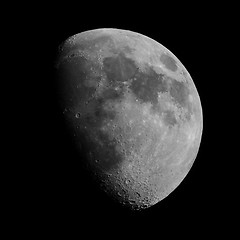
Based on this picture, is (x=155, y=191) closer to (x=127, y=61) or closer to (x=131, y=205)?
(x=131, y=205)

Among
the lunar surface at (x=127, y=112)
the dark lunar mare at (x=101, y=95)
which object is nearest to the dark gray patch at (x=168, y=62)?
the lunar surface at (x=127, y=112)

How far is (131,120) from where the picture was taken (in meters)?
4.75

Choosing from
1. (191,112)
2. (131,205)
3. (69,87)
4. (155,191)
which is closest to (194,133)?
(191,112)

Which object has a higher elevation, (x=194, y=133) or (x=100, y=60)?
(x=100, y=60)

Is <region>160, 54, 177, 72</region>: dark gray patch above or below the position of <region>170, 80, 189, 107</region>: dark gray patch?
above

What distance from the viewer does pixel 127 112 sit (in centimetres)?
474

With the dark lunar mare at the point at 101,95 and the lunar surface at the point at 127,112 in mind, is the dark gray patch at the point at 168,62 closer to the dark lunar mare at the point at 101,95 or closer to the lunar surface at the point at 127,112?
the lunar surface at the point at 127,112

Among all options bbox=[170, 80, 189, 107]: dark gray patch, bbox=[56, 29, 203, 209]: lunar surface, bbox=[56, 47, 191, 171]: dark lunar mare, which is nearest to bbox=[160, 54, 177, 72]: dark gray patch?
bbox=[56, 29, 203, 209]: lunar surface

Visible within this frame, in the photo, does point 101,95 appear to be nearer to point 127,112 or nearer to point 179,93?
point 127,112

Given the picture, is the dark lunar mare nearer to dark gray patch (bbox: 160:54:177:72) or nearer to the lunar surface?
the lunar surface

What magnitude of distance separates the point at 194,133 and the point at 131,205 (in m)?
1.19

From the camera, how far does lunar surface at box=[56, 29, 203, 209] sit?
4.74 meters

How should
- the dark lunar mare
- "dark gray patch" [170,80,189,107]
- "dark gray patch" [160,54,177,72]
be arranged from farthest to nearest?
"dark gray patch" [160,54,177,72]
"dark gray patch" [170,80,189,107]
the dark lunar mare

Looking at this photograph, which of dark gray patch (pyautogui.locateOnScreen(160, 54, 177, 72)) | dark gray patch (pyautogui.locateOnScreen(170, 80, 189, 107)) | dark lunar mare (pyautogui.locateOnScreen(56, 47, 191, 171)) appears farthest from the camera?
dark gray patch (pyautogui.locateOnScreen(160, 54, 177, 72))
